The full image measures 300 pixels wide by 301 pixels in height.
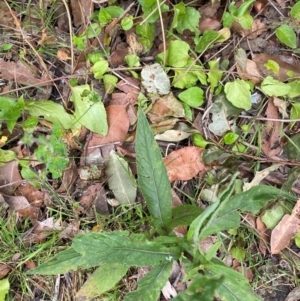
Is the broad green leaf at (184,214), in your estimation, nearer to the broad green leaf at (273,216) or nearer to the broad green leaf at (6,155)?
the broad green leaf at (273,216)

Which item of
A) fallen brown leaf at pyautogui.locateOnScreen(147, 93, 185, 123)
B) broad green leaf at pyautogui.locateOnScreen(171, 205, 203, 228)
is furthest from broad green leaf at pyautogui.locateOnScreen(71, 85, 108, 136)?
broad green leaf at pyautogui.locateOnScreen(171, 205, 203, 228)

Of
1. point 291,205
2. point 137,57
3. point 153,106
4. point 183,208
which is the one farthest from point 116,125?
point 291,205

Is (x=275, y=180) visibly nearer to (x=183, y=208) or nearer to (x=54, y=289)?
(x=183, y=208)

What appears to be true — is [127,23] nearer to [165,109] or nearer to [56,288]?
[165,109]

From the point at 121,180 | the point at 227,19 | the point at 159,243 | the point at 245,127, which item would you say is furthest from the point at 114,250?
the point at 227,19

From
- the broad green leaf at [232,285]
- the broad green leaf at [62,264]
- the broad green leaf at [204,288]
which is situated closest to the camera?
the broad green leaf at [204,288]

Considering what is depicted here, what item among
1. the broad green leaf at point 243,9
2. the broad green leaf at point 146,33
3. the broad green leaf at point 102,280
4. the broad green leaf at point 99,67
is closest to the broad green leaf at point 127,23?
the broad green leaf at point 146,33
